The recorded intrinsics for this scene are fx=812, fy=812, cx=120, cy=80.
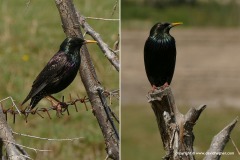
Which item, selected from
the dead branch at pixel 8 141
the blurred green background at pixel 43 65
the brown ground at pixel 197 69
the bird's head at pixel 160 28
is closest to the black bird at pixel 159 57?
the bird's head at pixel 160 28

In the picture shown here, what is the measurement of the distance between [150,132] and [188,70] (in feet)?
19.9

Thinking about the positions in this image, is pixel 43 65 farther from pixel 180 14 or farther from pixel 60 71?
pixel 180 14

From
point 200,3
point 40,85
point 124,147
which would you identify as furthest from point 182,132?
point 200,3

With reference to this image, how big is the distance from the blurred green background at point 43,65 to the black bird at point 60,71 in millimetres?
1025

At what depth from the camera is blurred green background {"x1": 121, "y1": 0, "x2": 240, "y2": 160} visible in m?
9.32

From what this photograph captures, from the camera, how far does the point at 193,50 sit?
17.0m

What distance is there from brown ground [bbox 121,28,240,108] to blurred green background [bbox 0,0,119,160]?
216 inches

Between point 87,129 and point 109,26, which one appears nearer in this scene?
point 87,129

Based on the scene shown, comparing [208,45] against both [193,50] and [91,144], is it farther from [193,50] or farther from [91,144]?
[91,144]

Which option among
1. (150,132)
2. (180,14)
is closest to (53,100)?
(150,132)

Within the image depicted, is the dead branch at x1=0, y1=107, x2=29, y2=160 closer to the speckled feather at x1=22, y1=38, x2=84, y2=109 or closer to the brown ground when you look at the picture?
the speckled feather at x1=22, y1=38, x2=84, y2=109

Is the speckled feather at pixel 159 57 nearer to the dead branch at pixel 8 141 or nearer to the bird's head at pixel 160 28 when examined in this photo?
the bird's head at pixel 160 28

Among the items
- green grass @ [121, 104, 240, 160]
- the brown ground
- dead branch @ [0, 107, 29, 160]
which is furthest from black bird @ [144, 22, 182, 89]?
the brown ground

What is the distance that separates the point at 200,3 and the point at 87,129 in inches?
419
